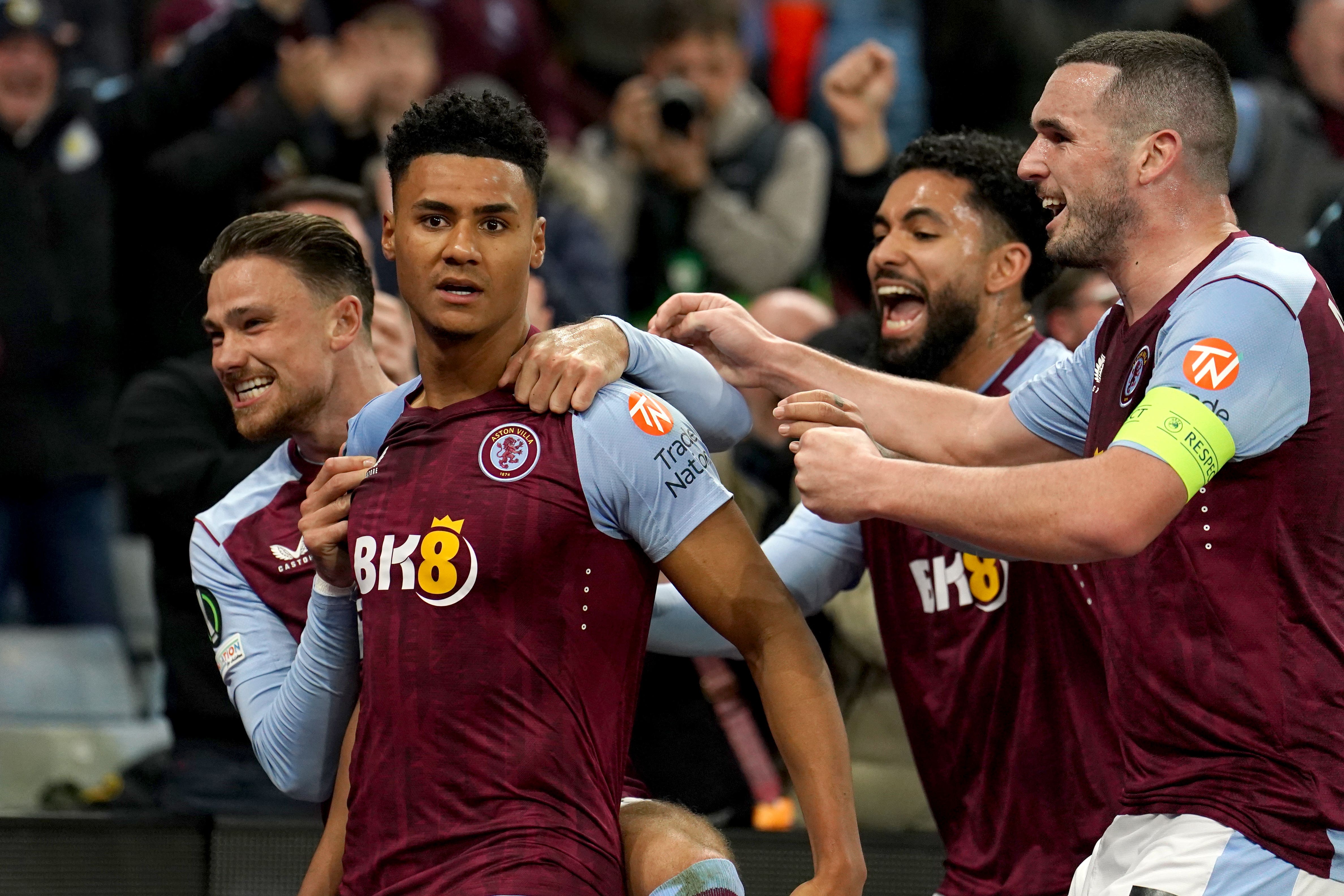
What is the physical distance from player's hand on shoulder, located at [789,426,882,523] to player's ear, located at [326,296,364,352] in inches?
52.6

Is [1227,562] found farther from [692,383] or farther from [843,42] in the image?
[843,42]

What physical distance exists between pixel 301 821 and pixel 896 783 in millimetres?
1796

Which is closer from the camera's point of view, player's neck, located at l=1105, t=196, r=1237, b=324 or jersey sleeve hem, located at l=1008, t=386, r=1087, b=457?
player's neck, located at l=1105, t=196, r=1237, b=324

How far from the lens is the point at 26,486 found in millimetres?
6801

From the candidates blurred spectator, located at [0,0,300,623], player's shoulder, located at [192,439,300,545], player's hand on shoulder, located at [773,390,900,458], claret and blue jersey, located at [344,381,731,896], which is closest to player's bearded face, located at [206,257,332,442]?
player's shoulder, located at [192,439,300,545]

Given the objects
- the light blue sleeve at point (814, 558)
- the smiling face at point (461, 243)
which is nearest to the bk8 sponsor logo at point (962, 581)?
the light blue sleeve at point (814, 558)

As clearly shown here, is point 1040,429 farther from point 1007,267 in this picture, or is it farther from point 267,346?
point 267,346

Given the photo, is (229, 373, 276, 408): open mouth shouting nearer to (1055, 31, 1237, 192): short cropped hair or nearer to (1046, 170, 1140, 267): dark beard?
(1046, 170, 1140, 267): dark beard

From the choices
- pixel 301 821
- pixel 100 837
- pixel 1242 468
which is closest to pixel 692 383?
pixel 1242 468

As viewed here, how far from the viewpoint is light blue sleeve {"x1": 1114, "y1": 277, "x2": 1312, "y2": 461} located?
2.89 metres

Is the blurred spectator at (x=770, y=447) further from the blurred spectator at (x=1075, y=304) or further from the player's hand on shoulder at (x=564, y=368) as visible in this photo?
the player's hand on shoulder at (x=564, y=368)

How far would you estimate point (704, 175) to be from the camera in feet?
24.5

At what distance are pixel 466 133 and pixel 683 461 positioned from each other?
2.55ft

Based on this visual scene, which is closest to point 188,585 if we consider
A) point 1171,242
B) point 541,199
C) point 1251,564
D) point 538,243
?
point 541,199
